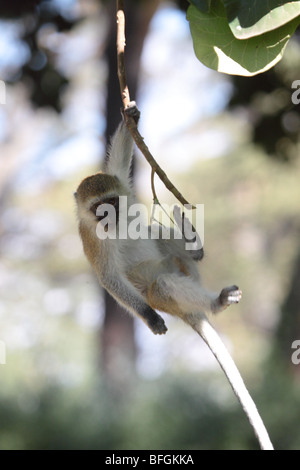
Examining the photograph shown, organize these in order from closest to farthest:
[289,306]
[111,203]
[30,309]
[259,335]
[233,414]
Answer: [111,203], [233,414], [289,306], [30,309], [259,335]

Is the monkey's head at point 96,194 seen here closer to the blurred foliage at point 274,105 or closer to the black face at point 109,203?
the black face at point 109,203

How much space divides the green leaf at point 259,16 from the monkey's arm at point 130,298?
1.04 m

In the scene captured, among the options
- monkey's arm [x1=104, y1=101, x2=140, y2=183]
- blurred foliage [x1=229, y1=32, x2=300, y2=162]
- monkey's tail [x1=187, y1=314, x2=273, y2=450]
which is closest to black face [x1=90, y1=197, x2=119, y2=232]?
monkey's arm [x1=104, y1=101, x2=140, y2=183]

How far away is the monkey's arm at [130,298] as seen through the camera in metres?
2.23

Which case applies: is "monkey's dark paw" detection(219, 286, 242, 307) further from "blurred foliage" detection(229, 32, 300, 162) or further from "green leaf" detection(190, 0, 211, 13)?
"blurred foliage" detection(229, 32, 300, 162)

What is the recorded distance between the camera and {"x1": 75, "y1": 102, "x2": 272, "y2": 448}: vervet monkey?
2508 millimetres

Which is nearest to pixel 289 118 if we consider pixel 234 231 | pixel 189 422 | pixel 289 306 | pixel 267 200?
pixel 189 422

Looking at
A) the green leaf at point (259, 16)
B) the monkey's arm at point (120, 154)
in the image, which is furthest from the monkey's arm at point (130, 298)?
the green leaf at point (259, 16)

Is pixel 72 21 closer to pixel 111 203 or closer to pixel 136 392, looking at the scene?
pixel 111 203

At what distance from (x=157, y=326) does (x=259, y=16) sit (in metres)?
1.09

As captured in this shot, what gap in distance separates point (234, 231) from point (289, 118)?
46.1 feet

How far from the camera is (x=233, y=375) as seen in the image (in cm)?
210

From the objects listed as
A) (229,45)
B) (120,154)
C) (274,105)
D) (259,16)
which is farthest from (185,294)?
(274,105)
